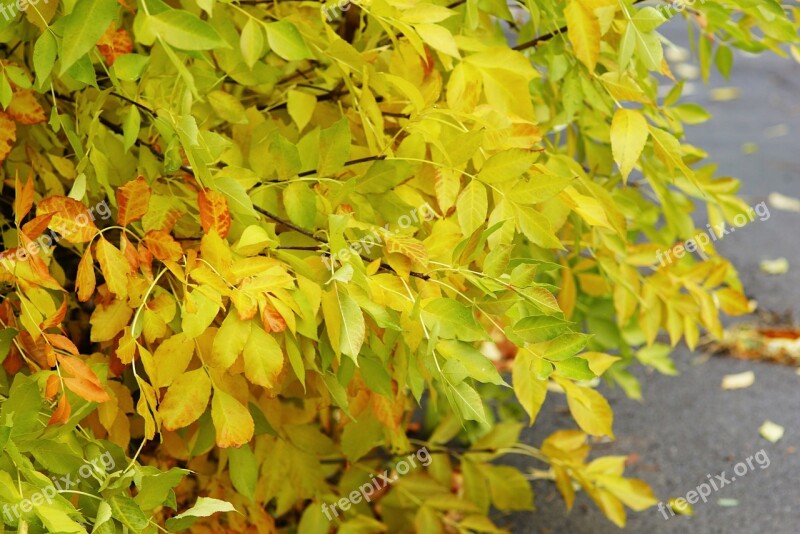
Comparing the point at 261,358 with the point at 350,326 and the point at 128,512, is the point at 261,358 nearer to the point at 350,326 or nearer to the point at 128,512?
the point at 350,326

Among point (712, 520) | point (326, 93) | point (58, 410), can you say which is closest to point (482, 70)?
point (326, 93)

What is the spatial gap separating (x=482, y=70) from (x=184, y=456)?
79 cm

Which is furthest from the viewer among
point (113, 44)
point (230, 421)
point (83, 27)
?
point (113, 44)

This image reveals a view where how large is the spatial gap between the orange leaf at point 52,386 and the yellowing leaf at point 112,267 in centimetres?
13

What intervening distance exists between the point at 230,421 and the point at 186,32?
50cm

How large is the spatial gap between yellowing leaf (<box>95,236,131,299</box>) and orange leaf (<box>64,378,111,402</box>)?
117mm

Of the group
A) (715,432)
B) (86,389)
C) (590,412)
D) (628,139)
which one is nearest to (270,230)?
(86,389)

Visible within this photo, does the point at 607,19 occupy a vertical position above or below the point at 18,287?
above

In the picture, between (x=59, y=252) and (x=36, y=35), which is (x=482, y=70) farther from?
(x=59, y=252)

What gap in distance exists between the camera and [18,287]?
1182 millimetres

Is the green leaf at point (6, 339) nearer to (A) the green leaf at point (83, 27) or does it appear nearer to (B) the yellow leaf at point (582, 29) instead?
(A) the green leaf at point (83, 27)

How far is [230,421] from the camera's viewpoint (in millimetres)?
1205

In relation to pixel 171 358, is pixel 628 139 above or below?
above

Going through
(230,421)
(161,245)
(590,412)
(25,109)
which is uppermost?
(25,109)
